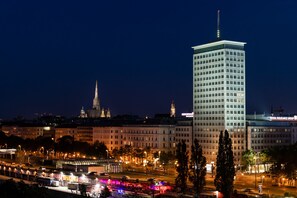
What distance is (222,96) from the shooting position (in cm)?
17175

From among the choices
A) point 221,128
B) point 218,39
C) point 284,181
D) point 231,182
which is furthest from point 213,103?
point 231,182

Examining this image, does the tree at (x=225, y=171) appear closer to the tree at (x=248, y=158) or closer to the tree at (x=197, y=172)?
the tree at (x=197, y=172)

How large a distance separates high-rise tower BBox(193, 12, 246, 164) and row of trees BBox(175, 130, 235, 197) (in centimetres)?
6028

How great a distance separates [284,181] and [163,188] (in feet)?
121

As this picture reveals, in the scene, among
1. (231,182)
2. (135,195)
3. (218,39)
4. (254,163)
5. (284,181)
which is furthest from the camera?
(218,39)

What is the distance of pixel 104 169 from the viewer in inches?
6280

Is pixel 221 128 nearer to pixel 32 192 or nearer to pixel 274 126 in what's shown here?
pixel 274 126

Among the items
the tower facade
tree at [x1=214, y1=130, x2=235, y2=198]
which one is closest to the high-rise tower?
the tower facade

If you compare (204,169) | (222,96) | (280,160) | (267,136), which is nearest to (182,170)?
(204,169)

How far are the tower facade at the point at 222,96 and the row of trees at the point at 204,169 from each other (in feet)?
198

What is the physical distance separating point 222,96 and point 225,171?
74646mm

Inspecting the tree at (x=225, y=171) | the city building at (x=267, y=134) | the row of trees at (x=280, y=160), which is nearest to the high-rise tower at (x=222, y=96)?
the city building at (x=267, y=134)

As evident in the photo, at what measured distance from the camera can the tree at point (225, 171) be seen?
3848 inches

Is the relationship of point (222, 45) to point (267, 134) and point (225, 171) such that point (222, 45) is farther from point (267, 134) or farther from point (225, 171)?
point (225, 171)
